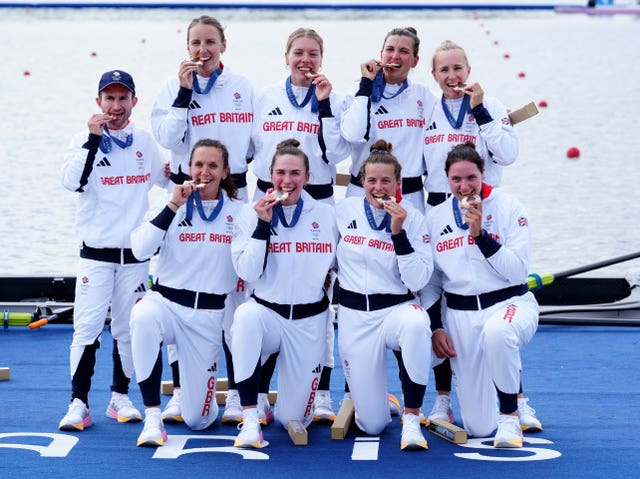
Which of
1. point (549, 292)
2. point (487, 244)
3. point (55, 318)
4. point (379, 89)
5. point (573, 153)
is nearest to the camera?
point (487, 244)

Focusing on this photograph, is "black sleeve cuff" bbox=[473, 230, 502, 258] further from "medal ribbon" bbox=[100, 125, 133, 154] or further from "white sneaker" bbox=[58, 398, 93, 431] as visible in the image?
"white sneaker" bbox=[58, 398, 93, 431]

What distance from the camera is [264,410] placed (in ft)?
18.4

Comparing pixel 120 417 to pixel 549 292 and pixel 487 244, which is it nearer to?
pixel 487 244

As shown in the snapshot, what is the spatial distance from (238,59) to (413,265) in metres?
17.5

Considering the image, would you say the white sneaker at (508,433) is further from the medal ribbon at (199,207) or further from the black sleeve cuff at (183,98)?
the black sleeve cuff at (183,98)

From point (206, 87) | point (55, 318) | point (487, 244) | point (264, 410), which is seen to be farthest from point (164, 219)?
point (55, 318)

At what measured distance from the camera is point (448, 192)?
5742 mm

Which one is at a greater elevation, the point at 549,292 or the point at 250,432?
the point at 549,292

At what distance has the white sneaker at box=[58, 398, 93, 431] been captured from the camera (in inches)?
212

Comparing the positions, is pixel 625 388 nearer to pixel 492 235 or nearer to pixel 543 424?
pixel 543 424

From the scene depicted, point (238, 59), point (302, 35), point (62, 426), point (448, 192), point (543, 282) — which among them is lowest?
point (62, 426)

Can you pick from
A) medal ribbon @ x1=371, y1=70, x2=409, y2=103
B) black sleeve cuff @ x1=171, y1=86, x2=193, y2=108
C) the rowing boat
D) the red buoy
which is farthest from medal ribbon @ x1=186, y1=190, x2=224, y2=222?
the red buoy

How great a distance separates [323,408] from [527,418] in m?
0.96

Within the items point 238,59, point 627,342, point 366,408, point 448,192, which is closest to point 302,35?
point 448,192
